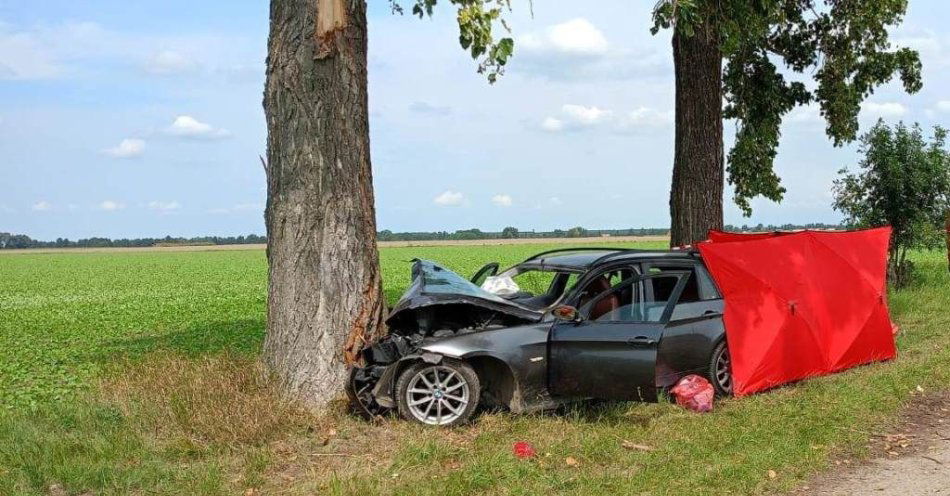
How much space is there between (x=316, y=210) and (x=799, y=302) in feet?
18.9

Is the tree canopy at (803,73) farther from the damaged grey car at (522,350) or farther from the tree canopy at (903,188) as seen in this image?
the damaged grey car at (522,350)

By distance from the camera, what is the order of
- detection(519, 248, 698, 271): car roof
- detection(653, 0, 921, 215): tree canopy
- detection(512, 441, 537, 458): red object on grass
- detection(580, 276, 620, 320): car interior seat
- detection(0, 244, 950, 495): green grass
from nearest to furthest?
detection(0, 244, 950, 495): green grass
detection(512, 441, 537, 458): red object on grass
detection(580, 276, 620, 320): car interior seat
detection(519, 248, 698, 271): car roof
detection(653, 0, 921, 215): tree canopy

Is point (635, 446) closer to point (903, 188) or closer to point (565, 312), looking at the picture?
point (565, 312)

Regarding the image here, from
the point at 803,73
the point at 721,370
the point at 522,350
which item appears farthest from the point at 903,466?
the point at 803,73

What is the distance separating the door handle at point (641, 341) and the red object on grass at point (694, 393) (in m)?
1.32

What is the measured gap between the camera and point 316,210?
31.2ft

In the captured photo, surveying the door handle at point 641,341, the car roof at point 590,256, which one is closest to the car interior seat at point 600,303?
the car roof at point 590,256

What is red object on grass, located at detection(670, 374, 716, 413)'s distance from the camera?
31.3 feet

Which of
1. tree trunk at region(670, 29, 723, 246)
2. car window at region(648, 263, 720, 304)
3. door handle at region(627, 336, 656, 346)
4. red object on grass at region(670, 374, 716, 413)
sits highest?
tree trunk at region(670, 29, 723, 246)

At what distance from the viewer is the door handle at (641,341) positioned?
28.2 ft

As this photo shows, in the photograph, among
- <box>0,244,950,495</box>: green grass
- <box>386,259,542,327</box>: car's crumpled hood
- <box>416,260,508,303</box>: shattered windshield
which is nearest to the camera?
<box>0,244,950,495</box>: green grass

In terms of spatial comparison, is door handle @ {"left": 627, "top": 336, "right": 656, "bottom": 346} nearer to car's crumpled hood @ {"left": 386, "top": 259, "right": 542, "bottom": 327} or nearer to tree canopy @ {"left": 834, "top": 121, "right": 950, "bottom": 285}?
car's crumpled hood @ {"left": 386, "top": 259, "right": 542, "bottom": 327}

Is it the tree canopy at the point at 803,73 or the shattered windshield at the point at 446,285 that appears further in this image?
the tree canopy at the point at 803,73

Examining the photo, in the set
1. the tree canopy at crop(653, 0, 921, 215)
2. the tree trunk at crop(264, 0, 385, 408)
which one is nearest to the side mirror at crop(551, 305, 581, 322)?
the tree trunk at crop(264, 0, 385, 408)
